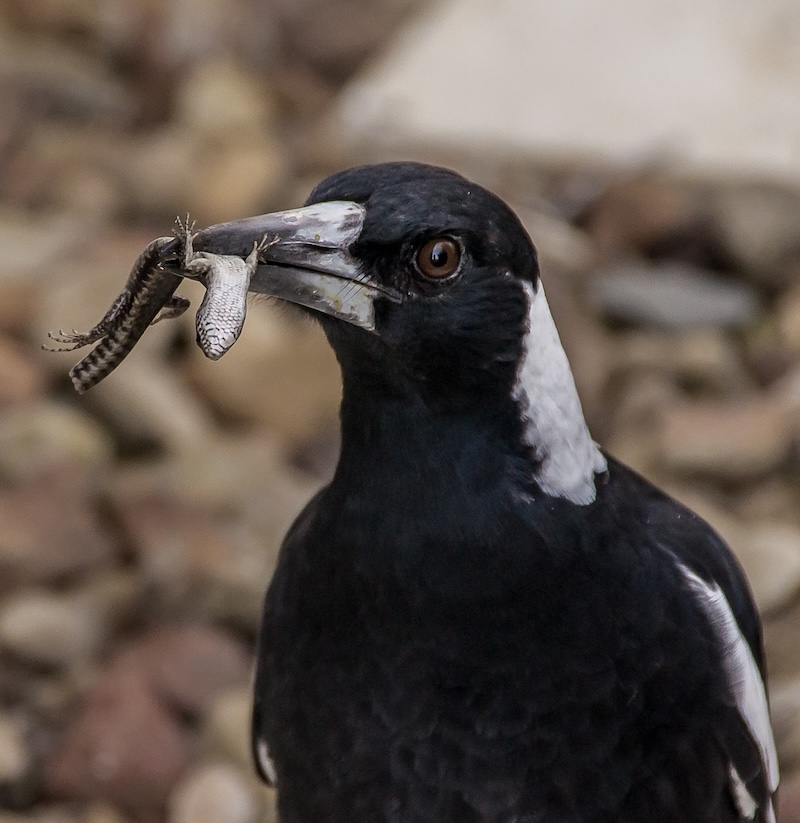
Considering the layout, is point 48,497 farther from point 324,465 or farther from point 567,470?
point 567,470

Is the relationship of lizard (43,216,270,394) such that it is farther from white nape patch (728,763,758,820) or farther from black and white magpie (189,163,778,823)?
white nape patch (728,763,758,820)

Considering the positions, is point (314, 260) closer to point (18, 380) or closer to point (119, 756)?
point (119, 756)

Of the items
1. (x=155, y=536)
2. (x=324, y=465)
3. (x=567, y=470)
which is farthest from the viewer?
(x=324, y=465)

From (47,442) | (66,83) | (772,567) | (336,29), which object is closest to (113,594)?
(47,442)

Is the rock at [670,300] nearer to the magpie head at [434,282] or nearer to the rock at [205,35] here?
the rock at [205,35]

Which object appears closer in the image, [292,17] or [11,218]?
[11,218]

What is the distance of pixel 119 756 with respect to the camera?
231cm

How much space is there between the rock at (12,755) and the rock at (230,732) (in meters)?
0.26

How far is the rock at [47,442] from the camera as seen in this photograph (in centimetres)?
288

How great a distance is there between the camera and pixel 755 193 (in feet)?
11.7

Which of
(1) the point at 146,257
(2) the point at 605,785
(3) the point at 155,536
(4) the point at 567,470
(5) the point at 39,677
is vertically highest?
(1) the point at 146,257

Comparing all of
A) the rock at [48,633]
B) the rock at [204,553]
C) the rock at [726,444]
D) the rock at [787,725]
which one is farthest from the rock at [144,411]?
the rock at [787,725]

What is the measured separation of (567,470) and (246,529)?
125 centimetres

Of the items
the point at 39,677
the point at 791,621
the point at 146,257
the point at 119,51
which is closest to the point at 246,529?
the point at 39,677
